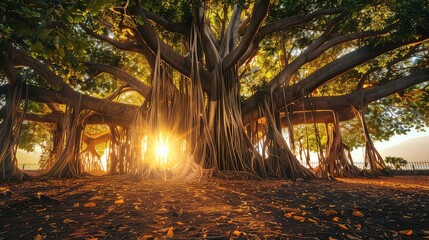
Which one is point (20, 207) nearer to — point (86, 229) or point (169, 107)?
point (86, 229)

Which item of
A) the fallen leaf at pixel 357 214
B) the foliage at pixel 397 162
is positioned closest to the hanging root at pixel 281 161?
the fallen leaf at pixel 357 214

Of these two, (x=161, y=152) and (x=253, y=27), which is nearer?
(x=253, y=27)

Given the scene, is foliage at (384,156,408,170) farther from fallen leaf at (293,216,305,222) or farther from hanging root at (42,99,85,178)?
hanging root at (42,99,85,178)

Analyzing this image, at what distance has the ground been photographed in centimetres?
104

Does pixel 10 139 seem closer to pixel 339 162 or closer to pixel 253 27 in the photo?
pixel 253 27

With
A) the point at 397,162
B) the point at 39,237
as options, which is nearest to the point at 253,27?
the point at 39,237

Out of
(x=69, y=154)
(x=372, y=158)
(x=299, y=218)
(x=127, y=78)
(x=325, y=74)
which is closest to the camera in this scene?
(x=299, y=218)

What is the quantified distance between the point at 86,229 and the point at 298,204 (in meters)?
1.19

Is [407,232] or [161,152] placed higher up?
[161,152]

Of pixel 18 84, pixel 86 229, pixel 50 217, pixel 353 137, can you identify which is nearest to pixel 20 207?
pixel 50 217

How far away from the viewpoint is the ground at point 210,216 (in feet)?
3.40

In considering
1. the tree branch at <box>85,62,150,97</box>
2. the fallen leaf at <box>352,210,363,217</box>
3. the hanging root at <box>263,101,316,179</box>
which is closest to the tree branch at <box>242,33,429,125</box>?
the hanging root at <box>263,101,316,179</box>

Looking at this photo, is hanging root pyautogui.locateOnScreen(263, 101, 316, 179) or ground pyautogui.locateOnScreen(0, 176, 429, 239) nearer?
ground pyautogui.locateOnScreen(0, 176, 429, 239)

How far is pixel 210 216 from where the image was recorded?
1.28 m
